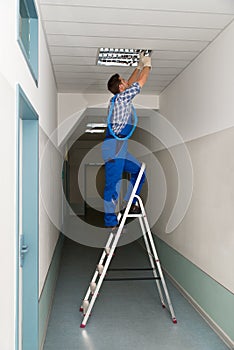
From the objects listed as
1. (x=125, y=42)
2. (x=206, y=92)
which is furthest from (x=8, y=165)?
(x=206, y=92)

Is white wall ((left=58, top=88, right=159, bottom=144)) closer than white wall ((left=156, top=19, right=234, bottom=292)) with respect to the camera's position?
No

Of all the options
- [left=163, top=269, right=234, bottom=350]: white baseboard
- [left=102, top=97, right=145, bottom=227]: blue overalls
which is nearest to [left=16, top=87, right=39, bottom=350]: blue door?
[left=102, top=97, right=145, bottom=227]: blue overalls

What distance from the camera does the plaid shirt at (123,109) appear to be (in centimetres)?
337

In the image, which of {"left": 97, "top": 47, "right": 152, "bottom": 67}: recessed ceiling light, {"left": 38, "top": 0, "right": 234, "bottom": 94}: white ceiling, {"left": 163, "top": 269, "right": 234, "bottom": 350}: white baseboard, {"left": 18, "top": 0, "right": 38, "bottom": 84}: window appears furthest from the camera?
{"left": 97, "top": 47, "right": 152, "bottom": 67}: recessed ceiling light

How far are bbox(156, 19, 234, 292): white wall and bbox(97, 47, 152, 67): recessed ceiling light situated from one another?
2.19ft

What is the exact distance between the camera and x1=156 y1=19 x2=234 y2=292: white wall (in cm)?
331

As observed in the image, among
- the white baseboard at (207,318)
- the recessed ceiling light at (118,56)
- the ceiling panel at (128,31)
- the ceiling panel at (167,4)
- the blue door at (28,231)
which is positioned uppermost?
the recessed ceiling light at (118,56)

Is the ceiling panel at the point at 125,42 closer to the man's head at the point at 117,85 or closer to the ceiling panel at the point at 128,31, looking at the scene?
the ceiling panel at the point at 128,31

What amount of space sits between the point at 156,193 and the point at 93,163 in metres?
9.37

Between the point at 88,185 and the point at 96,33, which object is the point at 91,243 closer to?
the point at 96,33

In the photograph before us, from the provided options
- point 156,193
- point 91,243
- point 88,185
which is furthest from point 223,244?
point 88,185

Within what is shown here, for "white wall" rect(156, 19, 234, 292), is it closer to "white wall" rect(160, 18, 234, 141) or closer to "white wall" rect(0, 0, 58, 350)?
"white wall" rect(160, 18, 234, 141)

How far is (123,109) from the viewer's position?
350cm

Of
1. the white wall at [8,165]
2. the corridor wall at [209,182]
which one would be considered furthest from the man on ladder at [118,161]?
the white wall at [8,165]
